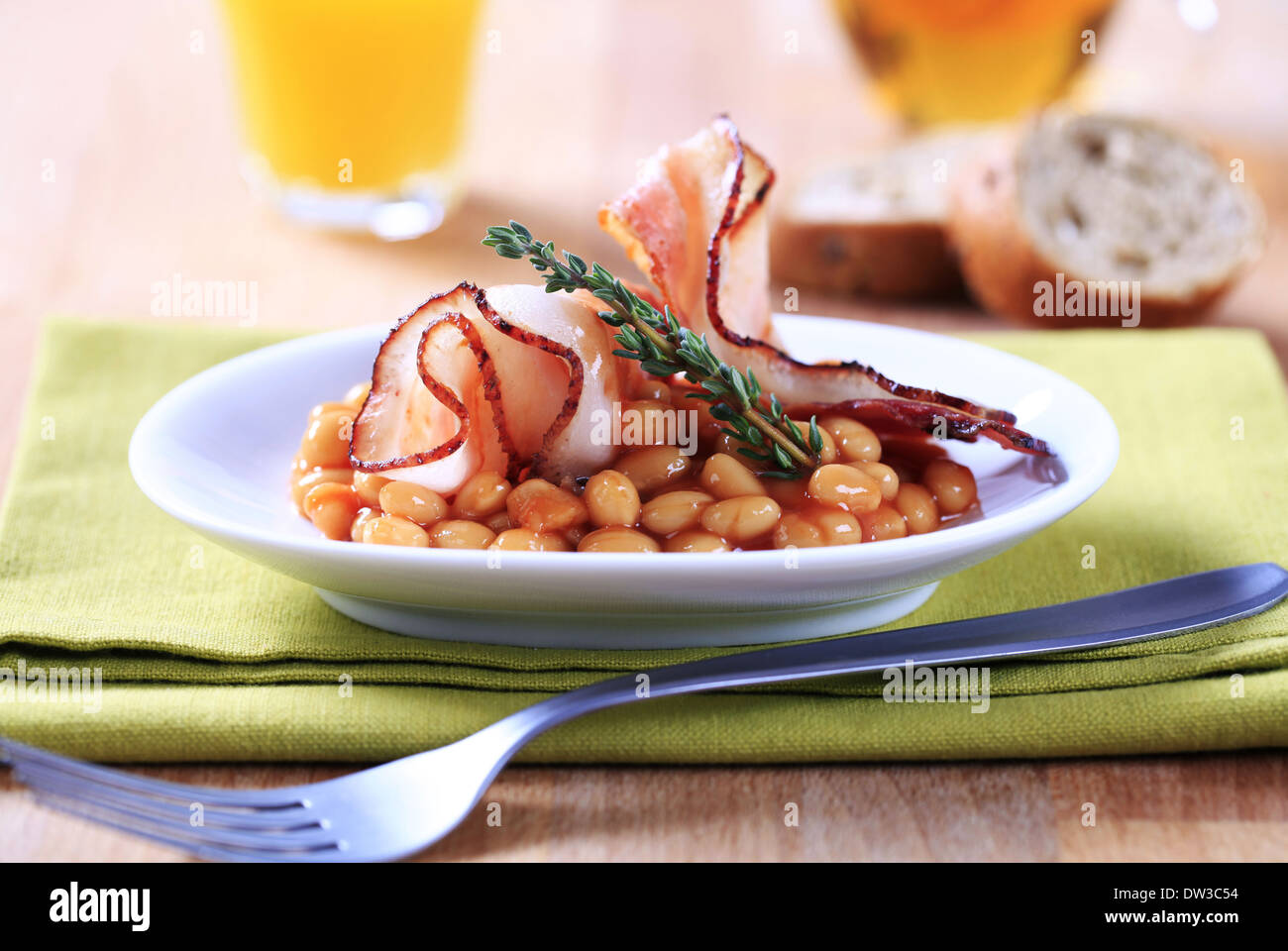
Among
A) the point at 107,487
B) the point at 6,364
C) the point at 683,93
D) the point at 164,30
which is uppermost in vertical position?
A: the point at 164,30

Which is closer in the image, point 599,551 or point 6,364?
point 599,551

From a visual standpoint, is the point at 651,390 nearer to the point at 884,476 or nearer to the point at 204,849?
the point at 884,476

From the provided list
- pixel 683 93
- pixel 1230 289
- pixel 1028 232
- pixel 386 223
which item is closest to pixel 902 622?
pixel 1028 232

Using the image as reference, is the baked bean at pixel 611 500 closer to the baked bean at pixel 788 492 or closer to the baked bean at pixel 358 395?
the baked bean at pixel 788 492

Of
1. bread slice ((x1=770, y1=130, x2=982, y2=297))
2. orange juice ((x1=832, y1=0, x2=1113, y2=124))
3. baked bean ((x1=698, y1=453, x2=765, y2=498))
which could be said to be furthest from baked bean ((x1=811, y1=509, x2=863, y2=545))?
orange juice ((x1=832, y1=0, x2=1113, y2=124))

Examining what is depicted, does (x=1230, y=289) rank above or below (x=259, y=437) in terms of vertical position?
above

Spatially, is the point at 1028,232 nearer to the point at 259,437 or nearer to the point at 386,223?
the point at 386,223
